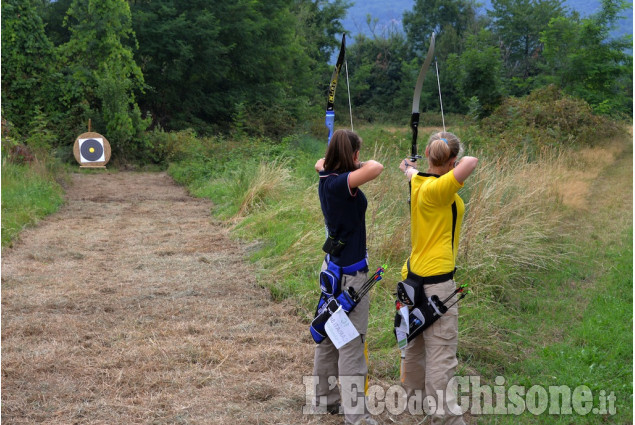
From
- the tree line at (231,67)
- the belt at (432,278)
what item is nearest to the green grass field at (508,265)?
the belt at (432,278)

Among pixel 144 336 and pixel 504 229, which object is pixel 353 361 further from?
pixel 504 229

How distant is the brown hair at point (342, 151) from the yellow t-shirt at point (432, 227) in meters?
0.36

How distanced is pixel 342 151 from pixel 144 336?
2.52 metres

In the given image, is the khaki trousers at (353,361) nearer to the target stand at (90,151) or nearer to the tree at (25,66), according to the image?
the target stand at (90,151)

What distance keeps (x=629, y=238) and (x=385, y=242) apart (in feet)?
14.7

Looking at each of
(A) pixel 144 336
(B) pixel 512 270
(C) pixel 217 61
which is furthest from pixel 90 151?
(A) pixel 144 336

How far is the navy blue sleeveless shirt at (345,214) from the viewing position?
12.0 ft

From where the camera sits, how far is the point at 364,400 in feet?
12.2

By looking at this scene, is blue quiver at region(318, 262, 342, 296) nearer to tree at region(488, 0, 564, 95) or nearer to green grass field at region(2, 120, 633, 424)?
green grass field at region(2, 120, 633, 424)

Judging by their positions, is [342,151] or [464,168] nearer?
[464,168]

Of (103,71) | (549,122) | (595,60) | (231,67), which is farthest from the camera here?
(231,67)

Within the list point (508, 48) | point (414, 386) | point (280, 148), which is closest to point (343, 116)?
point (508, 48)

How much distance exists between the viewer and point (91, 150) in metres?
19.7

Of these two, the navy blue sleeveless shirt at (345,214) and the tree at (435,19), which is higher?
the tree at (435,19)
